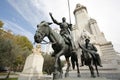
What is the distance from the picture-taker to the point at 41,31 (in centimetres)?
377

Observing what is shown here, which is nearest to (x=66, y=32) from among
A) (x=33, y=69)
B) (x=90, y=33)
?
(x=33, y=69)

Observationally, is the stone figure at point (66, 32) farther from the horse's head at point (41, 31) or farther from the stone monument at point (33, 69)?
A: the stone monument at point (33, 69)

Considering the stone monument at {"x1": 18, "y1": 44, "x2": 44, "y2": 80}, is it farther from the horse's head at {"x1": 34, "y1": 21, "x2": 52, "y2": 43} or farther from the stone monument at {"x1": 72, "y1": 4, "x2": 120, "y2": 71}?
the stone monument at {"x1": 72, "y1": 4, "x2": 120, "y2": 71}

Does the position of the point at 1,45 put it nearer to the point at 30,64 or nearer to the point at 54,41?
the point at 30,64

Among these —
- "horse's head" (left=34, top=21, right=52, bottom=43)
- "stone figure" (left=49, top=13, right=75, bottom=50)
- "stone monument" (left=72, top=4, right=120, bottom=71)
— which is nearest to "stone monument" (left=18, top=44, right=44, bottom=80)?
"stone figure" (left=49, top=13, right=75, bottom=50)

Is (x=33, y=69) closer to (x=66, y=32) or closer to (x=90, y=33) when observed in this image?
(x=66, y=32)

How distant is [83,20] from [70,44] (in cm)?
2639

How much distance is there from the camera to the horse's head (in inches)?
145

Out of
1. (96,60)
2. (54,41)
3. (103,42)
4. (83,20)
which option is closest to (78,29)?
(83,20)

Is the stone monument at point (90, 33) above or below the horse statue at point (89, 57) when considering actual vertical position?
above

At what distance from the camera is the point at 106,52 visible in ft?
70.4

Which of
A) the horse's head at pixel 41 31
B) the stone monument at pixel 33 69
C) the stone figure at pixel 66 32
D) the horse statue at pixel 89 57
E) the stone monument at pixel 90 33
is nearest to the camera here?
the horse's head at pixel 41 31

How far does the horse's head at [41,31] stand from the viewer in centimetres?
367

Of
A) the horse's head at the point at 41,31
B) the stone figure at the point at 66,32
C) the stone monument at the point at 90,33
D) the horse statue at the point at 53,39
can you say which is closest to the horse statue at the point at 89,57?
the stone figure at the point at 66,32
